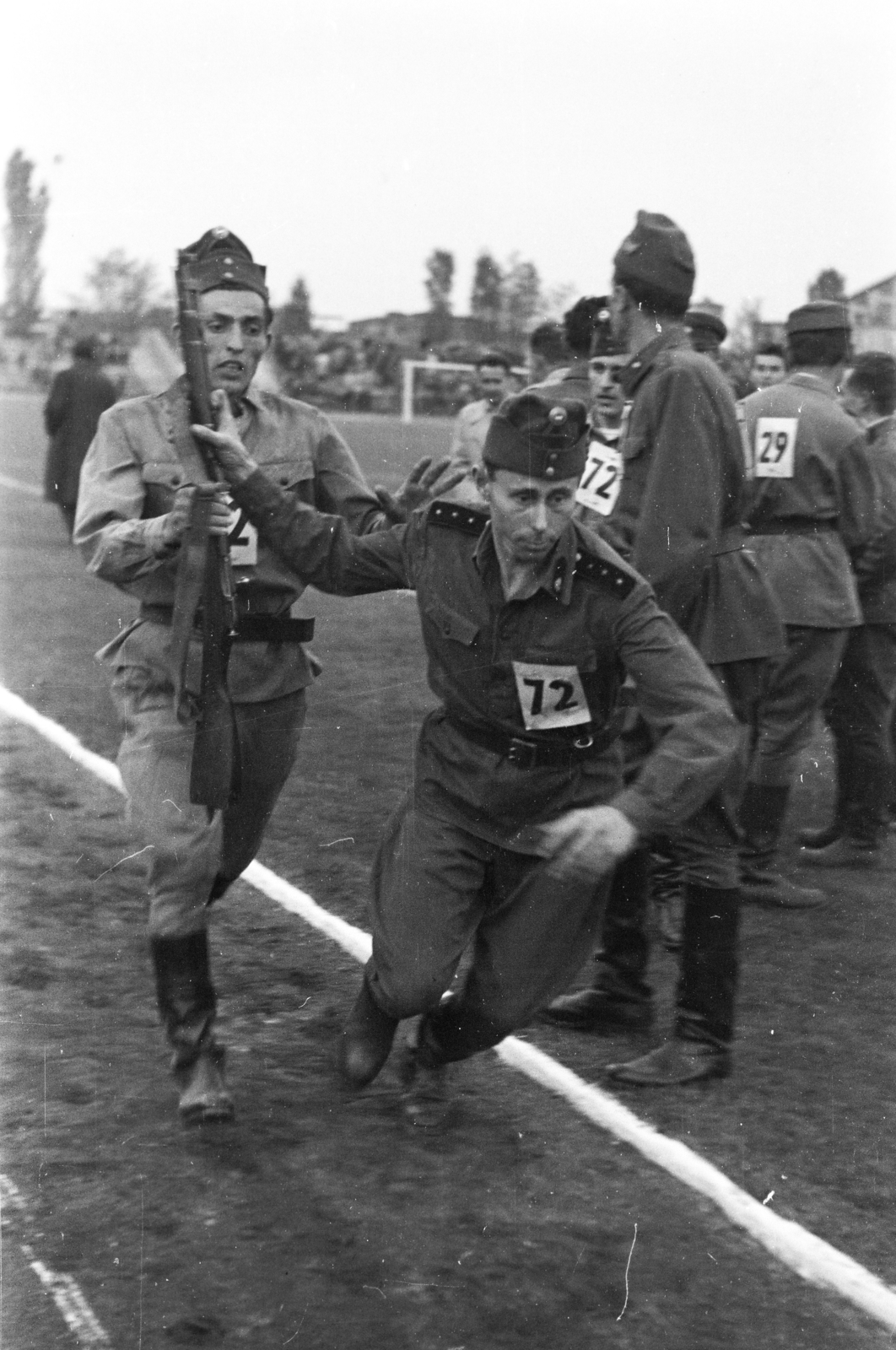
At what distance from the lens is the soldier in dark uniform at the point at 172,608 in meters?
4.03

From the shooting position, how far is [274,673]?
14.2 ft

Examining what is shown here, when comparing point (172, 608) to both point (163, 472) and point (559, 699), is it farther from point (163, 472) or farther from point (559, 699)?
point (559, 699)

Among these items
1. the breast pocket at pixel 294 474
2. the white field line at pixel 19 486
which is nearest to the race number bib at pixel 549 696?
the breast pocket at pixel 294 474

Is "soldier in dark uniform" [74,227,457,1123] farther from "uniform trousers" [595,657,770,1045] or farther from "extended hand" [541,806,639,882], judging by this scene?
"uniform trousers" [595,657,770,1045]

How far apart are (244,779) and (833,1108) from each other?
61.0 inches

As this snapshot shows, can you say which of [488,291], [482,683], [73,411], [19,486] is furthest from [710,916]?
[19,486]

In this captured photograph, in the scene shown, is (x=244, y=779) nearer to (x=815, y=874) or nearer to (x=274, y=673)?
(x=274, y=673)

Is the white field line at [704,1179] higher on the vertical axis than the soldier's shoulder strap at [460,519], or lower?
lower

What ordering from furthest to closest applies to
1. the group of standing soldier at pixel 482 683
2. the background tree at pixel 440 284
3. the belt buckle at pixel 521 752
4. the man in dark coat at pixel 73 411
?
the man in dark coat at pixel 73 411 → the background tree at pixel 440 284 → the belt buckle at pixel 521 752 → the group of standing soldier at pixel 482 683

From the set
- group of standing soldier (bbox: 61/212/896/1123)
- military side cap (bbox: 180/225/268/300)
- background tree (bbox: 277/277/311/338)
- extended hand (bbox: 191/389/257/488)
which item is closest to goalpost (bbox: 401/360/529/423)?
background tree (bbox: 277/277/311/338)

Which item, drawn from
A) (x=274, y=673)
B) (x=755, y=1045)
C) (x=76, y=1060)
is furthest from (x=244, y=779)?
(x=755, y=1045)

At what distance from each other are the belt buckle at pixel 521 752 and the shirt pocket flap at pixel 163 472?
3.14ft

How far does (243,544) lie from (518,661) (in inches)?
28.3

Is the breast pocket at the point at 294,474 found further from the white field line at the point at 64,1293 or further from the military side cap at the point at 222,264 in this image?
the white field line at the point at 64,1293
